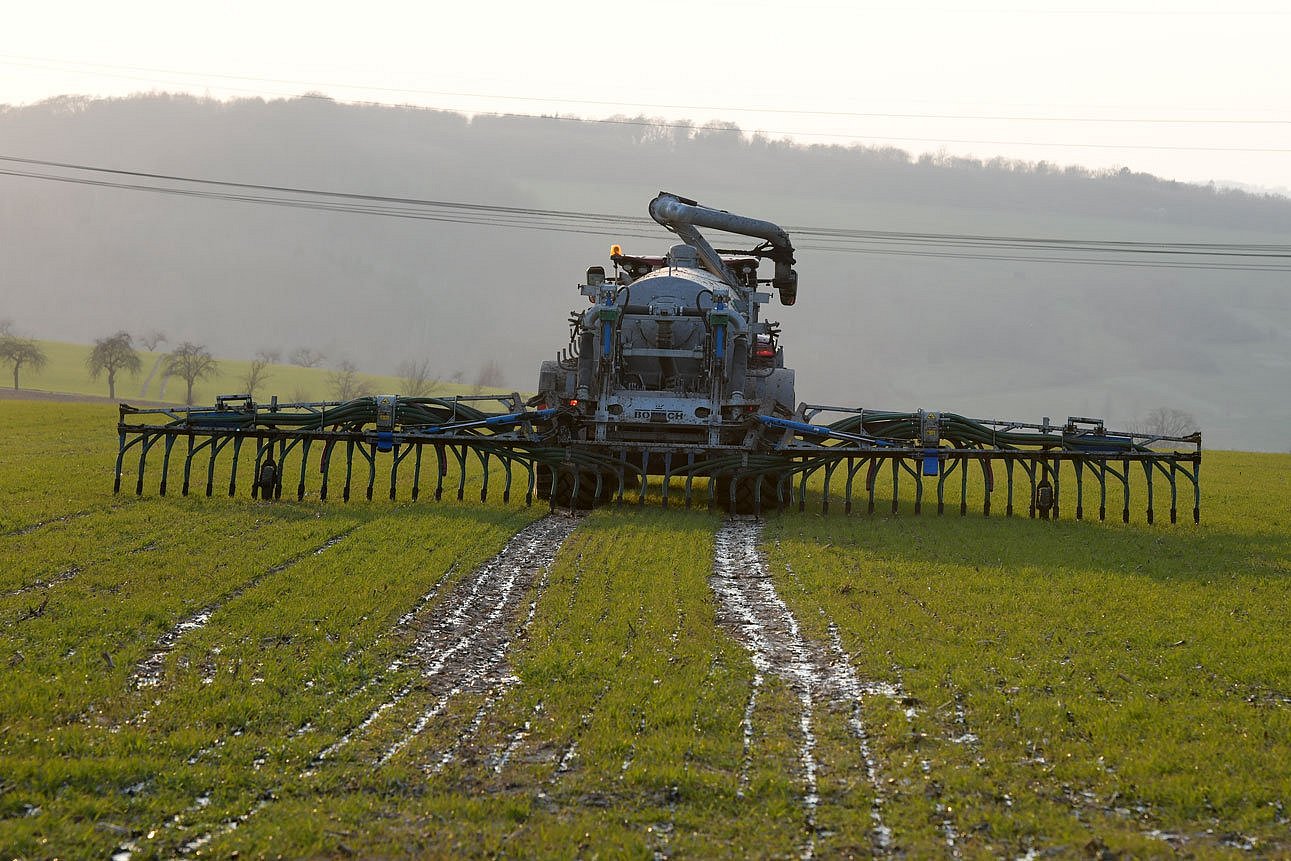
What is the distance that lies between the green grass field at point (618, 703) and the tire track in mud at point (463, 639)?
4 centimetres

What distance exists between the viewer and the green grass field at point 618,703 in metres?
6.82

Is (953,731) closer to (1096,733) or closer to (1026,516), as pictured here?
(1096,733)

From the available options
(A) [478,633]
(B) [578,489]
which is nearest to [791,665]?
(A) [478,633]

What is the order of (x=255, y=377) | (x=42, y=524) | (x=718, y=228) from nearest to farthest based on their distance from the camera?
(x=42, y=524)
(x=718, y=228)
(x=255, y=377)

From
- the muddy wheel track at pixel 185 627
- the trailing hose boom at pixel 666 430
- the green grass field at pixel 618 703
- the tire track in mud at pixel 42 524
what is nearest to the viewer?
the green grass field at pixel 618 703

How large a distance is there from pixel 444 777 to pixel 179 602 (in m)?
5.65

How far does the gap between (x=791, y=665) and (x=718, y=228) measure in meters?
19.7

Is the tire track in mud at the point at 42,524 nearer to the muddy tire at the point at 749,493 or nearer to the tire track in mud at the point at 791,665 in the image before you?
the tire track in mud at the point at 791,665

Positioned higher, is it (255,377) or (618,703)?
(255,377)

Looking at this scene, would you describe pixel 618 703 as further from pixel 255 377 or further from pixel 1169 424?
pixel 1169 424

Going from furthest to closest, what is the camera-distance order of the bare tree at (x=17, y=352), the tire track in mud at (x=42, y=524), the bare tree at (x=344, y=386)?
the bare tree at (x=344, y=386) → the bare tree at (x=17, y=352) → the tire track in mud at (x=42, y=524)

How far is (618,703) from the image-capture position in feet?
29.8

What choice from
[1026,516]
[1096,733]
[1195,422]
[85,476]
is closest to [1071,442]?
[1026,516]

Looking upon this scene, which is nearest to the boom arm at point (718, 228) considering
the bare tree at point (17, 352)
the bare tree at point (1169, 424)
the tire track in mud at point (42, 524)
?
the tire track in mud at point (42, 524)
